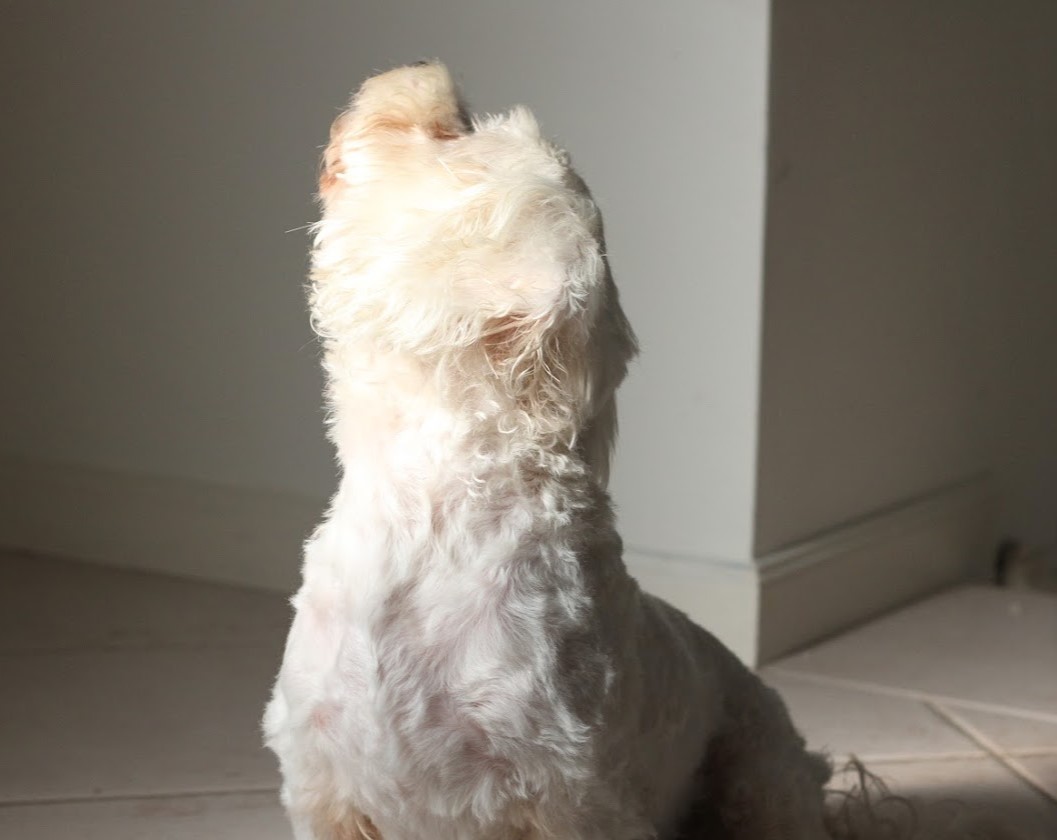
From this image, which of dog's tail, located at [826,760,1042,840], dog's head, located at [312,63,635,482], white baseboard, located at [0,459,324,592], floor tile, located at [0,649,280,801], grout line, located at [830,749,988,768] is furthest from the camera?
white baseboard, located at [0,459,324,592]

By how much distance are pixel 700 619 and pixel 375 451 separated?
920mm

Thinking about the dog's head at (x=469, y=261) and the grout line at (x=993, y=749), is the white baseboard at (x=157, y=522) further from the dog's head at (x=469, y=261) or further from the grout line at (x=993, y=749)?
the dog's head at (x=469, y=261)

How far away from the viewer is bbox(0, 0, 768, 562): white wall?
1527 mm

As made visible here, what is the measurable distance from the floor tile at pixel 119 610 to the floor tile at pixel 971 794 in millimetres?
723

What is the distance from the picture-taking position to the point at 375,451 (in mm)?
751

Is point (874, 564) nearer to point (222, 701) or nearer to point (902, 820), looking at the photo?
point (902, 820)

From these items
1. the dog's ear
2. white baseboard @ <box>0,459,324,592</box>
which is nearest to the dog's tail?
the dog's ear

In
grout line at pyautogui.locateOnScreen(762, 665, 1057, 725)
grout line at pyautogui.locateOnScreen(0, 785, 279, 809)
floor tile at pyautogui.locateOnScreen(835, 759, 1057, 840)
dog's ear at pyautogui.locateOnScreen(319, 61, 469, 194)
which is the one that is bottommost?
grout line at pyautogui.locateOnScreen(762, 665, 1057, 725)

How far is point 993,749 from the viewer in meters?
1.39

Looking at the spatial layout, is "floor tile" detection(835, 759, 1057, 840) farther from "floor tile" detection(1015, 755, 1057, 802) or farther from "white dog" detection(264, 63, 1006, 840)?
"white dog" detection(264, 63, 1006, 840)

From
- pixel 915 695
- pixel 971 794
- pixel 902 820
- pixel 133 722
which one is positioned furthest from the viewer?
pixel 915 695

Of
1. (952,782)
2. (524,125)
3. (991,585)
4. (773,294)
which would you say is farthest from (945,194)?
(524,125)

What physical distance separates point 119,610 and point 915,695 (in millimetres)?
945

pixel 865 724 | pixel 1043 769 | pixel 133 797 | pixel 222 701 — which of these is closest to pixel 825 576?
pixel 865 724
